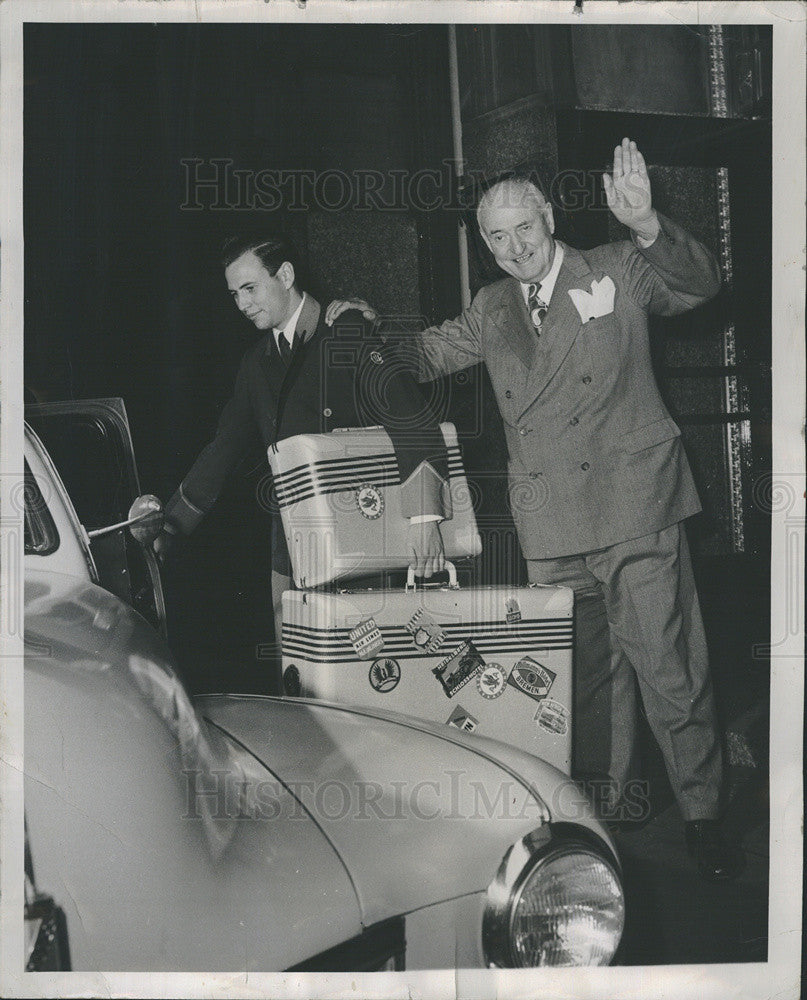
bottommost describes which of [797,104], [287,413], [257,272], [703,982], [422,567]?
[703,982]

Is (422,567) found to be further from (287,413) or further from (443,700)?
(287,413)

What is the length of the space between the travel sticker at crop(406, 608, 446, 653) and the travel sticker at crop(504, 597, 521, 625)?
0.15 meters

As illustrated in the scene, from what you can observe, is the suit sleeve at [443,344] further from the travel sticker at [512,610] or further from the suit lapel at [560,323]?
the travel sticker at [512,610]

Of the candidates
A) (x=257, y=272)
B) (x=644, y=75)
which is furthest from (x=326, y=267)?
(x=644, y=75)

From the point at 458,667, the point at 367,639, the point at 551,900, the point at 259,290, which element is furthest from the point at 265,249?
the point at 551,900

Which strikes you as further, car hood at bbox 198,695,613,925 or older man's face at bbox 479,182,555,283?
older man's face at bbox 479,182,555,283

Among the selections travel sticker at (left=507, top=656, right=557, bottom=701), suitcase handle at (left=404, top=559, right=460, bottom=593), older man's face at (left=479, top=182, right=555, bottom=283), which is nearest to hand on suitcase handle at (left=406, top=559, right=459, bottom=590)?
suitcase handle at (left=404, top=559, right=460, bottom=593)

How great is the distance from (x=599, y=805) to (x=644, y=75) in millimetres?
1660

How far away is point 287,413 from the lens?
2.10 m

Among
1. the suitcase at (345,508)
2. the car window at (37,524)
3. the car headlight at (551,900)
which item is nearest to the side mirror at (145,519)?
the car window at (37,524)

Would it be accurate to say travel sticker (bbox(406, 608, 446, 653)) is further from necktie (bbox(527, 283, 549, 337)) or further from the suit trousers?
necktie (bbox(527, 283, 549, 337))

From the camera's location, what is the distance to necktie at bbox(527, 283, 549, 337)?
85.1 inches

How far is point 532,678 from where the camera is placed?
2100 mm

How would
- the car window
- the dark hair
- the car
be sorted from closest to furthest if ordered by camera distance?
the car → the car window → the dark hair
